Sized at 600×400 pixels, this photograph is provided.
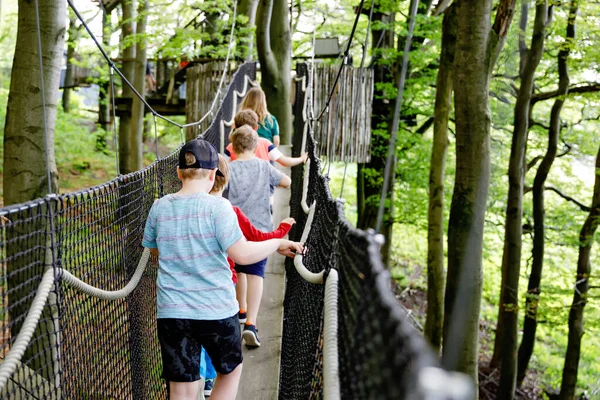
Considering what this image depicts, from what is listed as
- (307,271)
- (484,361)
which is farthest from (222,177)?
(484,361)

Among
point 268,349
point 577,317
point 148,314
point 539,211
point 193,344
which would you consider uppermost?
point 193,344

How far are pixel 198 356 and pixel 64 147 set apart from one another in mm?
12817

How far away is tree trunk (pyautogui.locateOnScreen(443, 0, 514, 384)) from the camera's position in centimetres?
542

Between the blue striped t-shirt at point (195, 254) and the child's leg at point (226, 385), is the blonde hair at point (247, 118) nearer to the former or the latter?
the blue striped t-shirt at point (195, 254)

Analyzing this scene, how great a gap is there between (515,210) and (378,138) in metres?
4.28

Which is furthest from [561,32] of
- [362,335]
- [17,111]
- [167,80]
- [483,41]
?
[362,335]

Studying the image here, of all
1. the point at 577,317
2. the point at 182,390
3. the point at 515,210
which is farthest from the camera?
the point at 577,317

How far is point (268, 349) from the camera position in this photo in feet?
12.7

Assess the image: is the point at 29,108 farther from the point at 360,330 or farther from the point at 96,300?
the point at 360,330

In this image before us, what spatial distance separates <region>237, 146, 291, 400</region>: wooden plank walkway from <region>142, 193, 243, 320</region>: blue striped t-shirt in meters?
1.31

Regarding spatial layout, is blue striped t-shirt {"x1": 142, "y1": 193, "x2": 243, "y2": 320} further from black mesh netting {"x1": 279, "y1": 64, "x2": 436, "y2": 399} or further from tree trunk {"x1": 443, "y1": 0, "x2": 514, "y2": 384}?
tree trunk {"x1": 443, "y1": 0, "x2": 514, "y2": 384}

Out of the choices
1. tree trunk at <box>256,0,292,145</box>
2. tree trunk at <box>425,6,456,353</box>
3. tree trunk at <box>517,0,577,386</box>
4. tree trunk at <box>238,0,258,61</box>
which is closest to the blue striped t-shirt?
tree trunk at <box>425,6,456,353</box>

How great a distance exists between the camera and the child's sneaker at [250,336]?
3648mm

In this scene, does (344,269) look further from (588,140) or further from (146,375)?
(588,140)
